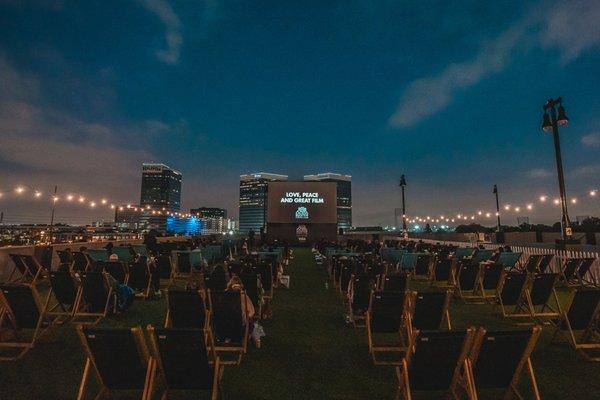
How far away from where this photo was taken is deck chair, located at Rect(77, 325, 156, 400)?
7.83 feet

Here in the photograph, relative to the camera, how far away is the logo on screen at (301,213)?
95.7 feet

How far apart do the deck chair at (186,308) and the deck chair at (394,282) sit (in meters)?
3.14

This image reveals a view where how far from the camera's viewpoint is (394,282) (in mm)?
5840

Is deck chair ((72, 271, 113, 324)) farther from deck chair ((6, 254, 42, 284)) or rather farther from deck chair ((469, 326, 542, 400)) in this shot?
deck chair ((469, 326, 542, 400))

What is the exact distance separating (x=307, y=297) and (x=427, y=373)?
5.13m

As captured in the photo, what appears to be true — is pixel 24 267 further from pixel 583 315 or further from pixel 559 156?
pixel 559 156

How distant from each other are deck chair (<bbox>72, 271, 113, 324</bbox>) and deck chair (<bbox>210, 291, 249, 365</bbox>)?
2238 millimetres

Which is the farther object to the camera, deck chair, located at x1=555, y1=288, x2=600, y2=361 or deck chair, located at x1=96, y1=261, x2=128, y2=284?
deck chair, located at x1=96, y1=261, x2=128, y2=284

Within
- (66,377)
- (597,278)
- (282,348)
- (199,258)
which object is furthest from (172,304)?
(597,278)

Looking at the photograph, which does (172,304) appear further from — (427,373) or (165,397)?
(427,373)

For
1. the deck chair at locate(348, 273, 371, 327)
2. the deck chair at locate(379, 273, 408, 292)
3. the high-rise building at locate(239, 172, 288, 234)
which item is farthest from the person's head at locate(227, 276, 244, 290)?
the high-rise building at locate(239, 172, 288, 234)

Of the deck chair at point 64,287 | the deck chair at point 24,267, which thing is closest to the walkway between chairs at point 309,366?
the deck chair at point 64,287

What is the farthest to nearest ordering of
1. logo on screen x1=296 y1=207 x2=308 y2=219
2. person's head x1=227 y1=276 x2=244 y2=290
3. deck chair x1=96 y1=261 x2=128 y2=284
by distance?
logo on screen x1=296 y1=207 x2=308 y2=219, deck chair x1=96 y1=261 x2=128 y2=284, person's head x1=227 y1=276 x2=244 y2=290

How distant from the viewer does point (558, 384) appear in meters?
3.24
